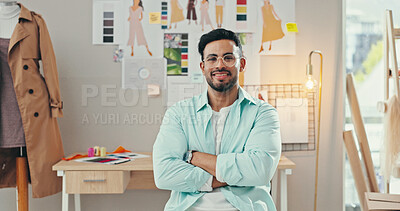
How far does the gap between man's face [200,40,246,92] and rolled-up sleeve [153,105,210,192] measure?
0.82 ft

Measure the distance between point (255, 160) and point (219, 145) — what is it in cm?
23

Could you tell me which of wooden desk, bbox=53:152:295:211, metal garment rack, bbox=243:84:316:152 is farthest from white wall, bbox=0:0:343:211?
wooden desk, bbox=53:152:295:211

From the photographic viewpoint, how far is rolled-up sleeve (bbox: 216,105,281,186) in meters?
1.79

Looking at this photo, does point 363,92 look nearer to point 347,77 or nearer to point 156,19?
point 347,77

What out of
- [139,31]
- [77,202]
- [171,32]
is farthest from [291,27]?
[77,202]

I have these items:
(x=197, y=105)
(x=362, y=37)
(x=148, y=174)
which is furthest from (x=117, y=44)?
(x=362, y=37)

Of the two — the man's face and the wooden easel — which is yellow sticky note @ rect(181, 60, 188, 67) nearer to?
the man's face

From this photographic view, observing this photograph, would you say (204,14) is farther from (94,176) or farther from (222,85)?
(94,176)

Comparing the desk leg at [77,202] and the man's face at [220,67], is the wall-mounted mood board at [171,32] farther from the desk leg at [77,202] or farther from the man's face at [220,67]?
the man's face at [220,67]

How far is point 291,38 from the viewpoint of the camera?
3.04 meters

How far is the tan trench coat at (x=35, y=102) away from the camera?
97.9 inches

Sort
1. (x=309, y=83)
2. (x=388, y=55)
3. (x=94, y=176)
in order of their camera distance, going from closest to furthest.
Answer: (x=94, y=176) → (x=388, y=55) → (x=309, y=83)

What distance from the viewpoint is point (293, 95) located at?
305 cm

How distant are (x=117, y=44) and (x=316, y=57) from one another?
154cm
